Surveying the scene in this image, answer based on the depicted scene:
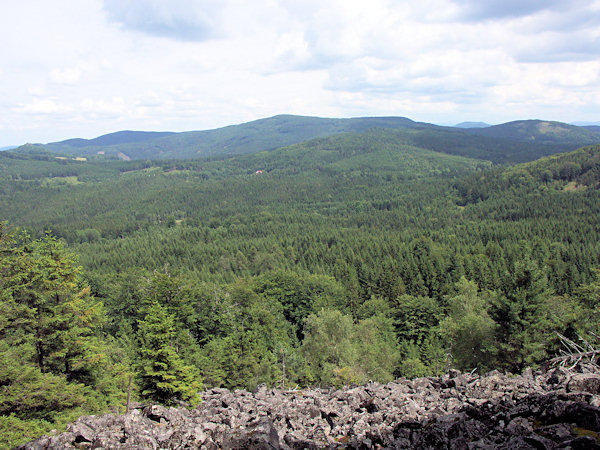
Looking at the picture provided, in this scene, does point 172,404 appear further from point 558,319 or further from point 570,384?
point 558,319

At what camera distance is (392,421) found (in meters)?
15.0

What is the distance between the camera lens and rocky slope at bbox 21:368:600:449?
1212 centimetres

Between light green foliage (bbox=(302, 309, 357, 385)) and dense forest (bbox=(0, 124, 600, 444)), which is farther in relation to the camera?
light green foliage (bbox=(302, 309, 357, 385))

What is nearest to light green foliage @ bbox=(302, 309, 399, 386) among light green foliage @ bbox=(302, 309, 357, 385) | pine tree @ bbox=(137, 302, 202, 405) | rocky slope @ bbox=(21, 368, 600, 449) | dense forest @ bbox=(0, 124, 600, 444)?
light green foliage @ bbox=(302, 309, 357, 385)

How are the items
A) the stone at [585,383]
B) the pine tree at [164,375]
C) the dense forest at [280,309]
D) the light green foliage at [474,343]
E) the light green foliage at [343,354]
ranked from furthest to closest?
the light green foliage at [343,354], the light green foliage at [474,343], the pine tree at [164,375], the dense forest at [280,309], the stone at [585,383]

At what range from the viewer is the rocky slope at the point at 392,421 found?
12.1 meters

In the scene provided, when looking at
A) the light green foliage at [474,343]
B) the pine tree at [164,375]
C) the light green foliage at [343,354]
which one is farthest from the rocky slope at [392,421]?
the light green foliage at [343,354]

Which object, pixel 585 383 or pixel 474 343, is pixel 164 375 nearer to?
pixel 585 383

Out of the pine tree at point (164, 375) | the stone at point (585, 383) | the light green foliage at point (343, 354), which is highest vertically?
the stone at point (585, 383)

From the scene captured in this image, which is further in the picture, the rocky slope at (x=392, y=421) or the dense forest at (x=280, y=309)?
the dense forest at (x=280, y=309)

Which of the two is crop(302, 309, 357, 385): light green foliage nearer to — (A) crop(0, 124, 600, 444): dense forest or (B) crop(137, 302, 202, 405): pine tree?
(A) crop(0, 124, 600, 444): dense forest

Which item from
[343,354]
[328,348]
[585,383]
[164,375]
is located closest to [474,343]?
[343,354]

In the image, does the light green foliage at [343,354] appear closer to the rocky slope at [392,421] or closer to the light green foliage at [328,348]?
the light green foliage at [328,348]

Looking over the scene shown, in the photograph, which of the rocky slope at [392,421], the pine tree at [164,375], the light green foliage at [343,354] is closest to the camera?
the rocky slope at [392,421]
